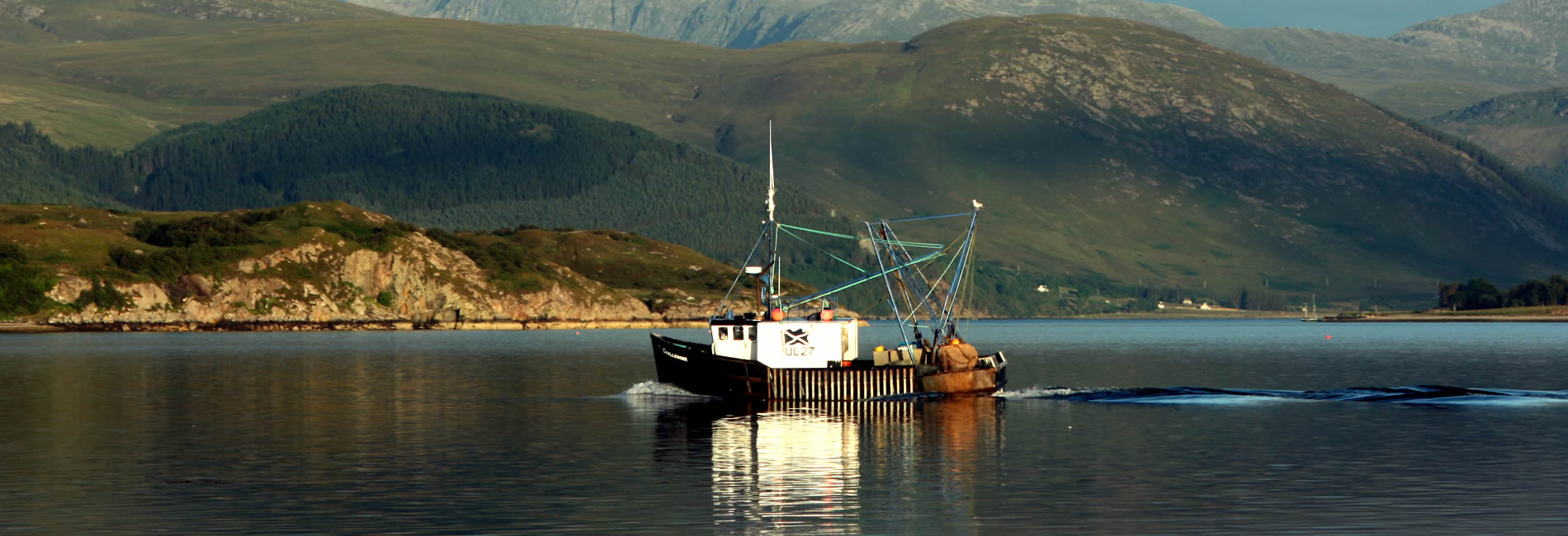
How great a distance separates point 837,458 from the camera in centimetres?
7112

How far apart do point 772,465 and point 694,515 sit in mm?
16454

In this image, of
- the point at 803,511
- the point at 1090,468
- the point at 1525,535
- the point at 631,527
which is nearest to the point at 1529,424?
the point at 1090,468

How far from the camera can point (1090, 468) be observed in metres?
66.1

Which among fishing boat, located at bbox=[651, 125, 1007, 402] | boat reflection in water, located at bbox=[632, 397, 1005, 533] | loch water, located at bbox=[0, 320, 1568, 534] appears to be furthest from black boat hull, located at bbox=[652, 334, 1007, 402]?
loch water, located at bbox=[0, 320, 1568, 534]

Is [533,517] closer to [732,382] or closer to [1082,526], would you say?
[1082,526]

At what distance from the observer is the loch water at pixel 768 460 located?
51.6 metres

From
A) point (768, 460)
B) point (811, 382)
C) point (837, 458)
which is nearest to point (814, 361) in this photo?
point (811, 382)

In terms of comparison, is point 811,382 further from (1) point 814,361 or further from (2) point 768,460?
(2) point 768,460

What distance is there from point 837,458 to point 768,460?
10.3ft

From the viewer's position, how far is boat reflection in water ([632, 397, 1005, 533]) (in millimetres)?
52750

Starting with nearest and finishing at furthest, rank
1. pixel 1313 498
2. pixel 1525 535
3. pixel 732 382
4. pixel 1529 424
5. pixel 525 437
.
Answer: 1. pixel 1525 535
2. pixel 1313 498
3. pixel 525 437
4. pixel 1529 424
5. pixel 732 382

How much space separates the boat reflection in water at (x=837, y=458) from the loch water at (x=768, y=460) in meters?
0.26

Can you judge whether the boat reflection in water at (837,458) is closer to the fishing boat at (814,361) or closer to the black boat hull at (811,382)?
the black boat hull at (811,382)

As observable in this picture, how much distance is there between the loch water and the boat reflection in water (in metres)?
0.26
